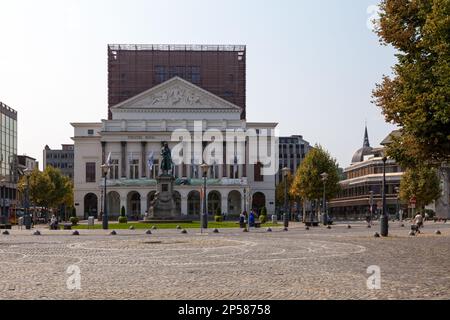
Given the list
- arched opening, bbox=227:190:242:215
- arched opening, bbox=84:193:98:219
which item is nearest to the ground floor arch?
arched opening, bbox=227:190:242:215

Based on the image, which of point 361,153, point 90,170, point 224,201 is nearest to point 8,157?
point 90,170

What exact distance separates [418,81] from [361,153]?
503ft

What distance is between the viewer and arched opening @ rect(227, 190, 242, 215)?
128 meters

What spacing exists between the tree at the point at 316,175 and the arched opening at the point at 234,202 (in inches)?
1192

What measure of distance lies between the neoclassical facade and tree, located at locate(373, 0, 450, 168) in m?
88.4

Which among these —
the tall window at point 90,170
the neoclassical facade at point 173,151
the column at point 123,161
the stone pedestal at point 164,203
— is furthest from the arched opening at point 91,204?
the stone pedestal at point 164,203

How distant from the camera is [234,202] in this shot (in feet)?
425

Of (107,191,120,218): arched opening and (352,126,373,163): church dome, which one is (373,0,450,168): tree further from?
(352,126,373,163): church dome

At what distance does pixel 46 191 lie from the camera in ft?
342

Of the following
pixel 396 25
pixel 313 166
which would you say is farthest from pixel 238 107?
pixel 396 25

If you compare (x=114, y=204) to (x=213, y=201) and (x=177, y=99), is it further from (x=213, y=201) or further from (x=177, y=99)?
(x=177, y=99)

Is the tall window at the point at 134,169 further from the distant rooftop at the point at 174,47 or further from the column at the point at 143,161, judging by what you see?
the distant rooftop at the point at 174,47

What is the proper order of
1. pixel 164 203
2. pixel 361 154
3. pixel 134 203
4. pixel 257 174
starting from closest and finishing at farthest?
1. pixel 164 203
2. pixel 134 203
3. pixel 257 174
4. pixel 361 154
